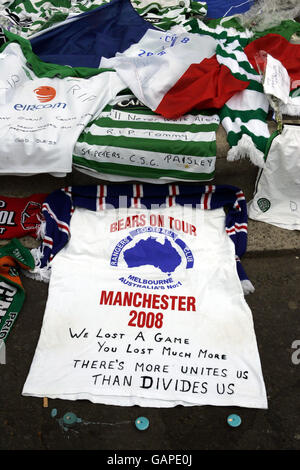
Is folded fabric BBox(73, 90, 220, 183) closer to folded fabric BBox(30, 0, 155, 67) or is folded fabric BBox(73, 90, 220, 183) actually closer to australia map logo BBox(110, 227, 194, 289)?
australia map logo BBox(110, 227, 194, 289)

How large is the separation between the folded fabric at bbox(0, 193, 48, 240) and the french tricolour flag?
1016mm

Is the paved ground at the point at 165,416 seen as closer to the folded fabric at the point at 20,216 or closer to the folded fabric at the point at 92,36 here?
the folded fabric at the point at 20,216

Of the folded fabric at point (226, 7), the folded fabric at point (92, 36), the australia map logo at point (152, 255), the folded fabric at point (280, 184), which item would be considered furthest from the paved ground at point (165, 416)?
the folded fabric at point (226, 7)

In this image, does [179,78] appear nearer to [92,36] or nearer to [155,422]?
[92,36]

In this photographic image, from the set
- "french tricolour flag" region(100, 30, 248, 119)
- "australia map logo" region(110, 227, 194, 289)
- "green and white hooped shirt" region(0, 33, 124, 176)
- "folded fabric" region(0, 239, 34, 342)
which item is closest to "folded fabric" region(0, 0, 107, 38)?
"green and white hooped shirt" region(0, 33, 124, 176)

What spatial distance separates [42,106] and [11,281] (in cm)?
123

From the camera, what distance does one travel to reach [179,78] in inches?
112

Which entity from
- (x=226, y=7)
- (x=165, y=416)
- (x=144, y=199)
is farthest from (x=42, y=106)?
(x=226, y=7)

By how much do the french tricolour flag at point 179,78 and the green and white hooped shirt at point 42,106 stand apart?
0.52ft

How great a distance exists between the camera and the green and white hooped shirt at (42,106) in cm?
258

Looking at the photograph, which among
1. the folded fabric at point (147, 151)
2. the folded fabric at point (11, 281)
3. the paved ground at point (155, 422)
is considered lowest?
the paved ground at point (155, 422)

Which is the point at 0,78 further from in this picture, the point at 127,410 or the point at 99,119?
the point at 127,410

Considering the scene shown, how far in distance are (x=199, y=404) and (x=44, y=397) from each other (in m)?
0.74
